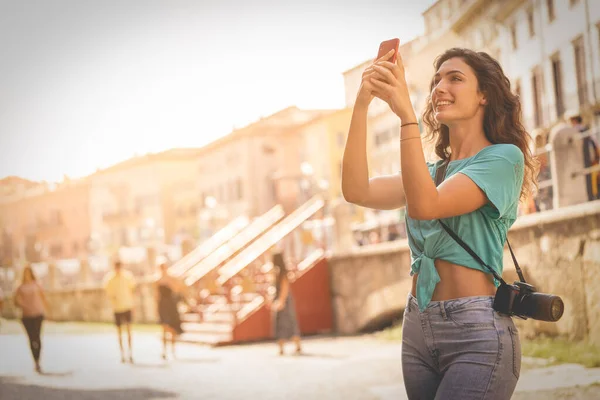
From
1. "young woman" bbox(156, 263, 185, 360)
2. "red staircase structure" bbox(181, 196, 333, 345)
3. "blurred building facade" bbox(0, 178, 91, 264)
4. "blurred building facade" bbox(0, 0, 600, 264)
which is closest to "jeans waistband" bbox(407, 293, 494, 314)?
"blurred building facade" bbox(0, 0, 600, 264)

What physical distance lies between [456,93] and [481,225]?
0.33m

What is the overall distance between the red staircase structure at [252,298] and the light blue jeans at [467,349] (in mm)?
10013

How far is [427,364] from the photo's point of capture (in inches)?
76.4

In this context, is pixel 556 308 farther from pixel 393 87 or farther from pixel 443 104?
pixel 393 87

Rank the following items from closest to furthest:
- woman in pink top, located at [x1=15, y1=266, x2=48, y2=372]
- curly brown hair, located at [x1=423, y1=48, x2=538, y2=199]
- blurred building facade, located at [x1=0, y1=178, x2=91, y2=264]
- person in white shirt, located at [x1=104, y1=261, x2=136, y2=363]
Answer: curly brown hair, located at [x1=423, y1=48, x2=538, y2=199] < blurred building facade, located at [x1=0, y1=178, x2=91, y2=264] < woman in pink top, located at [x1=15, y1=266, x2=48, y2=372] < person in white shirt, located at [x1=104, y1=261, x2=136, y2=363]

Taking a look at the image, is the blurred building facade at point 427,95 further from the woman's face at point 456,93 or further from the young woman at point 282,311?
the young woman at point 282,311

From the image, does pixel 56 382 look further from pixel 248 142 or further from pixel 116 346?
pixel 248 142

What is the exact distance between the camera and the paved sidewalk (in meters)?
6.02

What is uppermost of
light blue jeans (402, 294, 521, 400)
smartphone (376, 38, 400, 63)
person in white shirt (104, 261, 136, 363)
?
smartphone (376, 38, 400, 63)

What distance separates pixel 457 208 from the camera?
1801 mm

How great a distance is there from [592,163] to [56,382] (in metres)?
5.02

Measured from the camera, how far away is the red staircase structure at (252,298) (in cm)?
1202

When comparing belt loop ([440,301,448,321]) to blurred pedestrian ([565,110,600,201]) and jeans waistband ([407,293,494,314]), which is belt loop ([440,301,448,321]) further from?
blurred pedestrian ([565,110,600,201])

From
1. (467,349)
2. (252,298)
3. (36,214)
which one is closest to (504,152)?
(467,349)
